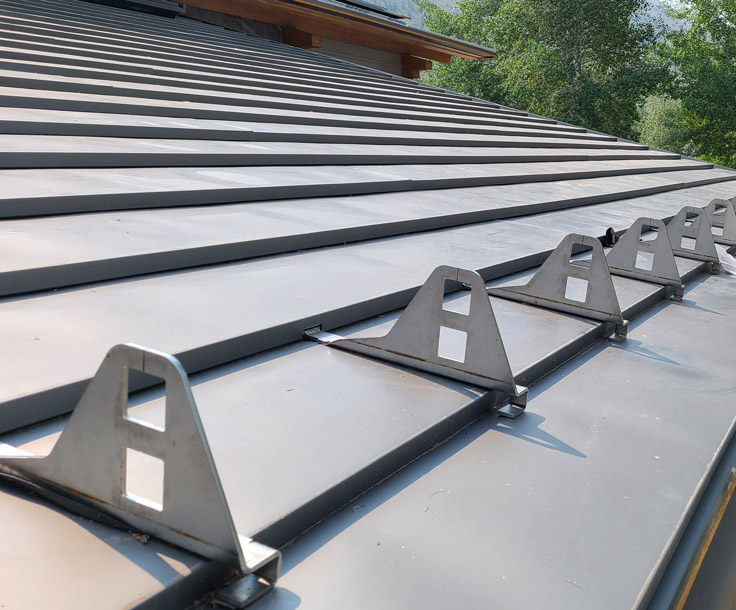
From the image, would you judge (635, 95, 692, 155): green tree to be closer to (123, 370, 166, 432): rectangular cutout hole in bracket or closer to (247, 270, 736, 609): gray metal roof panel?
(247, 270, 736, 609): gray metal roof panel

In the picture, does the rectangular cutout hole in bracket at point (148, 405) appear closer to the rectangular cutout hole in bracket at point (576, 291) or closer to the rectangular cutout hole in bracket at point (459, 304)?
the rectangular cutout hole in bracket at point (459, 304)

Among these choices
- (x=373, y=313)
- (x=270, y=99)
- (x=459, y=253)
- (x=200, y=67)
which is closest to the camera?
(x=373, y=313)

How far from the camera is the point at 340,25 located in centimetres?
938

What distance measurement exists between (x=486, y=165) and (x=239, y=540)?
4.53 meters

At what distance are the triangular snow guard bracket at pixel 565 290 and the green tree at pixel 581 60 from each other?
24.3 metres

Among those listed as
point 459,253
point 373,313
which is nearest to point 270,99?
point 459,253

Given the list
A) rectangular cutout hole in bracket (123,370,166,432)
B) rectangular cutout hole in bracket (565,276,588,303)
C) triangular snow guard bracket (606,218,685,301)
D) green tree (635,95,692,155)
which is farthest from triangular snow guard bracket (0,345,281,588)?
green tree (635,95,692,155)

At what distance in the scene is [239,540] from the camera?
0.98 m

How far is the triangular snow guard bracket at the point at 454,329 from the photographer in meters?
1.63

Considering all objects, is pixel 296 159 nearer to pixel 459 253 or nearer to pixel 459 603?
pixel 459 253

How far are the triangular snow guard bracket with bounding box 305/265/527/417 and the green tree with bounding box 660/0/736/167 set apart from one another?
26.2m

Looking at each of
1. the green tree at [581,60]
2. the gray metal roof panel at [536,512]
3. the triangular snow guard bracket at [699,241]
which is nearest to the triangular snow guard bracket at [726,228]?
the triangular snow guard bracket at [699,241]

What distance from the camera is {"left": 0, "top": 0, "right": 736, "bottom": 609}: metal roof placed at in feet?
3.25

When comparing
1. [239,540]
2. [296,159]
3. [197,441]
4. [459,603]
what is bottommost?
[459,603]
